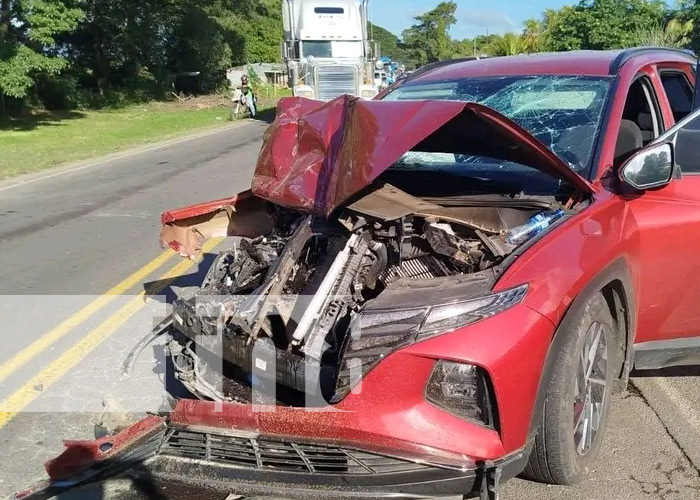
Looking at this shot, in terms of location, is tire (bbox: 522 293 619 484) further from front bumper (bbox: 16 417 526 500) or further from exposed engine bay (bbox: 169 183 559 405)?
exposed engine bay (bbox: 169 183 559 405)

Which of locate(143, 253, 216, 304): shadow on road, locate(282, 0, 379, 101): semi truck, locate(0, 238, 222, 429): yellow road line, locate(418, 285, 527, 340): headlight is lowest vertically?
locate(0, 238, 222, 429): yellow road line

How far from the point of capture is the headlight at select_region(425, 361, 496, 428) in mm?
2639

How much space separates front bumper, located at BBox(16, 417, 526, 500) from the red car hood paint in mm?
1115

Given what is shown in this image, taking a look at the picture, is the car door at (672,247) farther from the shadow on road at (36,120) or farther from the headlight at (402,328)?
the shadow on road at (36,120)

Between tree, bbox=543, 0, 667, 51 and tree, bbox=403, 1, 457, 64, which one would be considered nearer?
tree, bbox=543, 0, 667, 51

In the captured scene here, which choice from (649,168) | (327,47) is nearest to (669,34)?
(327,47)

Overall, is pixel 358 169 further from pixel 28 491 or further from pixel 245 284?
pixel 28 491

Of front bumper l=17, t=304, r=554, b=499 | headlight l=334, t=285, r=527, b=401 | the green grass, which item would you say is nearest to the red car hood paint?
headlight l=334, t=285, r=527, b=401

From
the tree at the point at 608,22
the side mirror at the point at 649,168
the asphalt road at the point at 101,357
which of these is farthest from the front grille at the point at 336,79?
the side mirror at the point at 649,168

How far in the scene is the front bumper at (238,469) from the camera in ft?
8.45

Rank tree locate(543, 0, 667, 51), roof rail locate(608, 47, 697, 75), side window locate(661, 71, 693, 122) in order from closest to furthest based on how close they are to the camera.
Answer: roof rail locate(608, 47, 697, 75) → side window locate(661, 71, 693, 122) → tree locate(543, 0, 667, 51)

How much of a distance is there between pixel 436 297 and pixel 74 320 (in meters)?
3.67

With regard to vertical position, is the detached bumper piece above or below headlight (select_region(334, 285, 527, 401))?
below

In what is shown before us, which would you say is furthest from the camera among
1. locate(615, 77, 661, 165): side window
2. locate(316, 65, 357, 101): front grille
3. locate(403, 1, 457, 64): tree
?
locate(403, 1, 457, 64): tree
